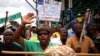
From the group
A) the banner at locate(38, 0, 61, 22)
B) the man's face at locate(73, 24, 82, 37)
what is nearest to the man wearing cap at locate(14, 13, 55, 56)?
the man's face at locate(73, 24, 82, 37)

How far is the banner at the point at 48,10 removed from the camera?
11.1 metres

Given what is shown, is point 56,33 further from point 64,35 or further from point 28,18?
point 28,18

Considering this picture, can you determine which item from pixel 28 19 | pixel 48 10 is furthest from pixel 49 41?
pixel 48 10

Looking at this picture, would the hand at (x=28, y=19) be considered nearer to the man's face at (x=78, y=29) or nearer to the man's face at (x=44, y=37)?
the man's face at (x=44, y=37)

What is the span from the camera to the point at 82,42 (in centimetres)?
746

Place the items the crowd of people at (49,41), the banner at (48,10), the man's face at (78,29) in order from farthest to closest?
1. the banner at (48,10)
2. the man's face at (78,29)
3. the crowd of people at (49,41)

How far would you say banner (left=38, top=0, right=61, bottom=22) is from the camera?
11.1 m

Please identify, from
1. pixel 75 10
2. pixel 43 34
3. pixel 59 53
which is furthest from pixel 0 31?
pixel 59 53

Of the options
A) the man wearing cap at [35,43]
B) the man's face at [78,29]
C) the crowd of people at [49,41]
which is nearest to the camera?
the crowd of people at [49,41]

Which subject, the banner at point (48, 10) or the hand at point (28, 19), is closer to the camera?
the hand at point (28, 19)

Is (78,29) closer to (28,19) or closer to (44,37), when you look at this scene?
(44,37)

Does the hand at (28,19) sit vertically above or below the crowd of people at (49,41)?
above

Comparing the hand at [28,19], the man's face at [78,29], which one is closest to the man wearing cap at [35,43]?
the hand at [28,19]

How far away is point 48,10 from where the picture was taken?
1119 centimetres
